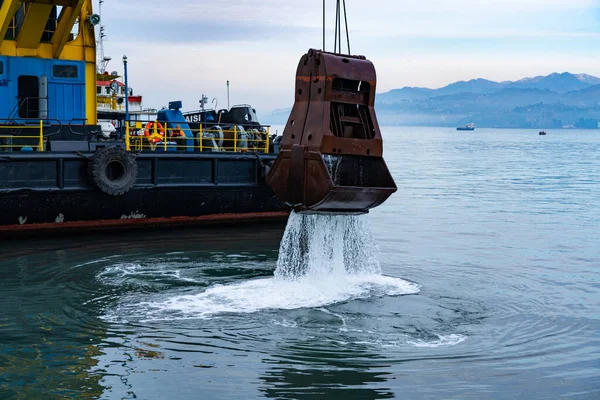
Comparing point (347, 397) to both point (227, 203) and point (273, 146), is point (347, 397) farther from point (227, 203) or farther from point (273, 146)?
point (273, 146)

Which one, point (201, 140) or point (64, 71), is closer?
point (64, 71)

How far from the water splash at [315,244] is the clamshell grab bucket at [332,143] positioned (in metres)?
1.26

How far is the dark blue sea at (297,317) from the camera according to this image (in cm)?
761

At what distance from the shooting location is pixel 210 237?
16938 millimetres

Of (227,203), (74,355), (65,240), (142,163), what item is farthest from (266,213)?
(74,355)

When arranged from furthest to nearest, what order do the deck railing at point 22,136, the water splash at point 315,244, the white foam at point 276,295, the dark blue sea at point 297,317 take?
the deck railing at point 22,136 → the water splash at point 315,244 → the white foam at point 276,295 → the dark blue sea at point 297,317

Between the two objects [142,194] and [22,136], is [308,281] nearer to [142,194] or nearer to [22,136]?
[142,194]

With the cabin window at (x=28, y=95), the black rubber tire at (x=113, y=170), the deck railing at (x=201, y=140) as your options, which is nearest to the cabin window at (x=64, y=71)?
the cabin window at (x=28, y=95)

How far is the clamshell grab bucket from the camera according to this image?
938cm

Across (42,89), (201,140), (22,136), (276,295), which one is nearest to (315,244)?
(276,295)

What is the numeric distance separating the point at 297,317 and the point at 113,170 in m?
7.87

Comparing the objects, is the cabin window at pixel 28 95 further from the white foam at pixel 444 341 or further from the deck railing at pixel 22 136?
the white foam at pixel 444 341

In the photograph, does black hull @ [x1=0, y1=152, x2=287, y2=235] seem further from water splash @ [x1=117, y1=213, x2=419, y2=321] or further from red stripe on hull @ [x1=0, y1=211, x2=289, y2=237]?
water splash @ [x1=117, y1=213, x2=419, y2=321]

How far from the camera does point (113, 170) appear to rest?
1625 centimetres
